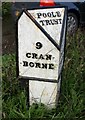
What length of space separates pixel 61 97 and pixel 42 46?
727mm

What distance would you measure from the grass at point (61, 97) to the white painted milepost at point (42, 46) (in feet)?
0.65

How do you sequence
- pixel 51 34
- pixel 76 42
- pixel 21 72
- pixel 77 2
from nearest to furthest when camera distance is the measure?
pixel 51 34, pixel 21 72, pixel 76 42, pixel 77 2

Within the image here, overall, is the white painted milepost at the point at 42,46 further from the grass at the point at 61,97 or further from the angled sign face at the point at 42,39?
the grass at the point at 61,97

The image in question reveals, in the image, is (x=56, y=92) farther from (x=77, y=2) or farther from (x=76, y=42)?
(x=77, y=2)

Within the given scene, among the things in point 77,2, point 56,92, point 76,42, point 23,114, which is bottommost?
point 23,114

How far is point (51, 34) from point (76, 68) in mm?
993

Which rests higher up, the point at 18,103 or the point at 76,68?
the point at 76,68

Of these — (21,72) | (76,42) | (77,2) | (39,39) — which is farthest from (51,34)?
(77,2)

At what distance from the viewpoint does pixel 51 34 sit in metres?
3.47

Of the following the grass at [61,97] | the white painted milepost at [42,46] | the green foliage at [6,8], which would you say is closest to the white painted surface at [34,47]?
the white painted milepost at [42,46]

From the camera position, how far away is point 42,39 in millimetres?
3496

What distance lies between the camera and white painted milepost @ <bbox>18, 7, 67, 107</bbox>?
3.47 meters

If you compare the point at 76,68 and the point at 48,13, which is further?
the point at 76,68

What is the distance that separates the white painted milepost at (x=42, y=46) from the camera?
11.4ft
